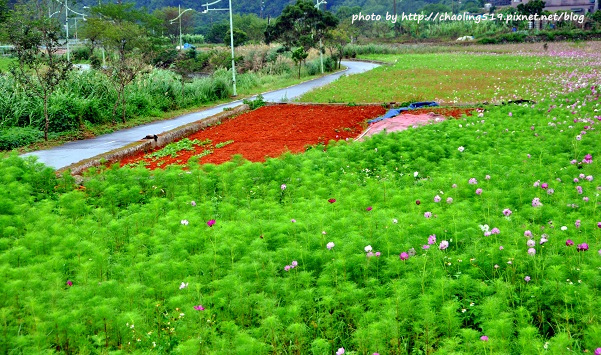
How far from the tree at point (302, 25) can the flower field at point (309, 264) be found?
34.6 metres

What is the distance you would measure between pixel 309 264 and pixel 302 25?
39290 millimetres

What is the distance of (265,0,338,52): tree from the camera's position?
41281 mm

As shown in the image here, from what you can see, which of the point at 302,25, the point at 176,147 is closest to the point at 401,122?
the point at 176,147

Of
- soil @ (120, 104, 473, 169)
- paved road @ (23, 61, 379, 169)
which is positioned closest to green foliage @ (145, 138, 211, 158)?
soil @ (120, 104, 473, 169)

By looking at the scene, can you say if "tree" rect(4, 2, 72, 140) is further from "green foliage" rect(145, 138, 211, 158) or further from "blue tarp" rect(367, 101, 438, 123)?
"blue tarp" rect(367, 101, 438, 123)

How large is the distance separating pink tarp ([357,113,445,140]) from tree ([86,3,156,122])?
25.8 ft

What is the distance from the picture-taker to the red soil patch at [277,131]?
11.1 m

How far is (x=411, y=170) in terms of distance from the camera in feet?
28.4

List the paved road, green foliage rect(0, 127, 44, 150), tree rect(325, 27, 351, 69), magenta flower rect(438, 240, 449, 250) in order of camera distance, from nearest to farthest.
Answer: magenta flower rect(438, 240, 449, 250), the paved road, green foliage rect(0, 127, 44, 150), tree rect(325, 27, 351, 69)

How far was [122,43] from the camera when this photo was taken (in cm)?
1895

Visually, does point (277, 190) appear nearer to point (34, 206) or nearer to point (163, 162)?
point (34, 206)

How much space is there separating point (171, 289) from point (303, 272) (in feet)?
3.36

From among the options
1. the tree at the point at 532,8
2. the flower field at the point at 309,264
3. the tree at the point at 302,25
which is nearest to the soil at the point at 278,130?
the flower field at the point at 309,264

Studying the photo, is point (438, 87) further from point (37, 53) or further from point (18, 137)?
point (18, 137)
